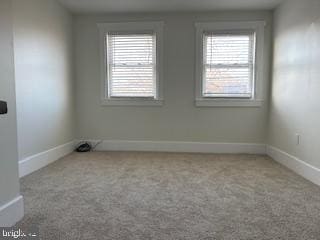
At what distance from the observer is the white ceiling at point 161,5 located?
167 inches

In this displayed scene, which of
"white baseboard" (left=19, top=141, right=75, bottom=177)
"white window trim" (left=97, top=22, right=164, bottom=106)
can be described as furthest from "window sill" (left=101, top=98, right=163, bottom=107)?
"white baseboard" (left=19, top=141, right=75, bottom=177)

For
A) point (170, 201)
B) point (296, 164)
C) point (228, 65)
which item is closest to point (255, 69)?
point (228, 65)

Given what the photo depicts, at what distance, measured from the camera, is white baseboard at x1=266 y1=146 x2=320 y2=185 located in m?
3.19

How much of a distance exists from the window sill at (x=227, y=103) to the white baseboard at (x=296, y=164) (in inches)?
29.2

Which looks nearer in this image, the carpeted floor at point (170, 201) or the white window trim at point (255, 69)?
the carpeted floor at point (170, 201)

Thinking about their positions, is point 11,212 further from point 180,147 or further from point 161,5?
point 161,5

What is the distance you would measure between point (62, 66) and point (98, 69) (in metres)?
0.62

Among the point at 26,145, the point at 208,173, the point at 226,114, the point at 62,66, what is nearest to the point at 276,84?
the point at 226,114

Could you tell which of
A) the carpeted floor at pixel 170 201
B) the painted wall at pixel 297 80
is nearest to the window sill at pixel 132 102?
the carpeted floor at pixel 170 201

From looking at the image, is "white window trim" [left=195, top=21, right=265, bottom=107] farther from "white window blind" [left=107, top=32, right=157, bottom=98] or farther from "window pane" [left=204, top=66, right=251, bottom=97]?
"white window blind" [left=107, top=32, right=157, bottom=98]

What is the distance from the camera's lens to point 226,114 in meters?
4.77

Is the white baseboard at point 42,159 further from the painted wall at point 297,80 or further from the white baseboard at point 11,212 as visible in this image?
the painted wall at point 297,80

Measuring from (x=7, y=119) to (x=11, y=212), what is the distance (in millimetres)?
669

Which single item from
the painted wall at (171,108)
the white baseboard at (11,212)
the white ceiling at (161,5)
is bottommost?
the white baseboard at (11,212)
